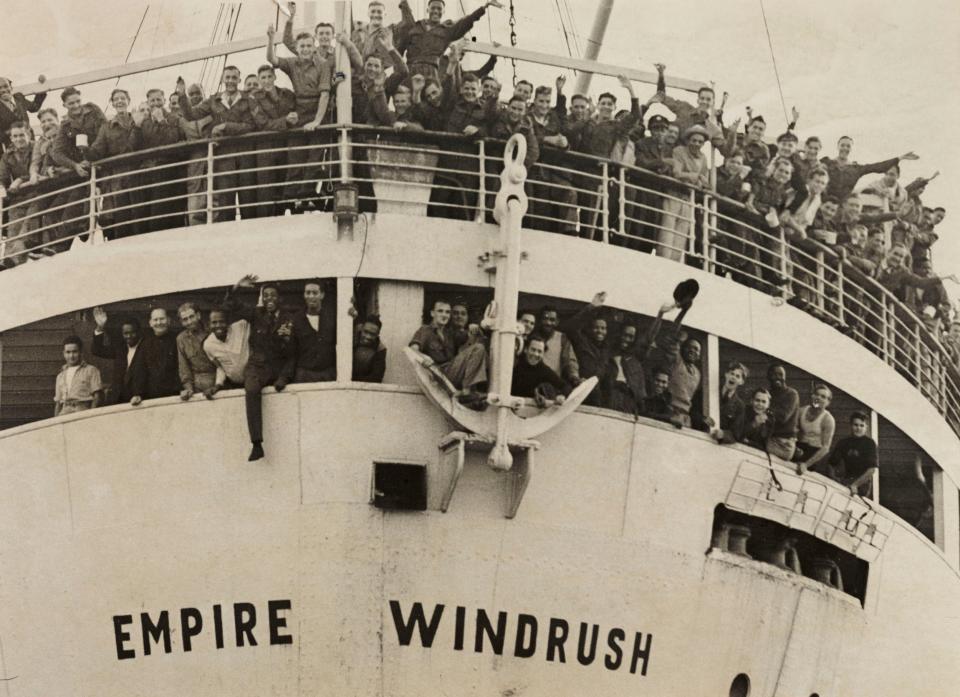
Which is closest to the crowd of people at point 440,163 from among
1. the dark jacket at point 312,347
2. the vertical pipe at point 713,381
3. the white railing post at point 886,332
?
the white railing post at point 886,332

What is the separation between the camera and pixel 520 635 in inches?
560

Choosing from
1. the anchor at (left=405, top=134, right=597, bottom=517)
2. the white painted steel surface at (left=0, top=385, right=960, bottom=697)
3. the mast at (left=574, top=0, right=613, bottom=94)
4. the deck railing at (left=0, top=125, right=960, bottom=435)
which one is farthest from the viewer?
the mast at (left=574, top=0, right=613, bottom=94)

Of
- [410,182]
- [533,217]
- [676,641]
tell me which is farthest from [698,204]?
[676,641]

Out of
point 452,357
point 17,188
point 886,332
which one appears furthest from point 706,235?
point 17,188

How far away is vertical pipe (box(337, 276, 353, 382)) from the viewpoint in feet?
46.5

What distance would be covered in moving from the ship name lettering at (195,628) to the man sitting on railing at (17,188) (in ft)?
11.6

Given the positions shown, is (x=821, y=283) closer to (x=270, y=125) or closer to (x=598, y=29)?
(x=598, y=29)

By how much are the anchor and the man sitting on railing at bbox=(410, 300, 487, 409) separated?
0.07 m

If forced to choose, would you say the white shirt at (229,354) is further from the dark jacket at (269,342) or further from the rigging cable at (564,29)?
the rigging cable at (564,29)

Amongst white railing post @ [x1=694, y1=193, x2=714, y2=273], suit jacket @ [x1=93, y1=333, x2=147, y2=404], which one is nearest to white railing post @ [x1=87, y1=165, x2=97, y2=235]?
suit jacket @ [x1=93, y1=333, x2=147, y2=404]

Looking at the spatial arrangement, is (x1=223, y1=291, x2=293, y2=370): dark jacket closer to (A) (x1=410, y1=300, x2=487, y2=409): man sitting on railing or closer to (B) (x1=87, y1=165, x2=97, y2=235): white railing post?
(A) (x1=410, y1=300, x2=487, y2=409): man sitting on railing

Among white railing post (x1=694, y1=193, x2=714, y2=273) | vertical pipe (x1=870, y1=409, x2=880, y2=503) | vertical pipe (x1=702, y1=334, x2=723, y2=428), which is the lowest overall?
vertical pipe (x1=870, y1=409, x2=880, y2=503)

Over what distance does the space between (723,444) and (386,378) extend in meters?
2.88

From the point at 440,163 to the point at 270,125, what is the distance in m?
1.39
